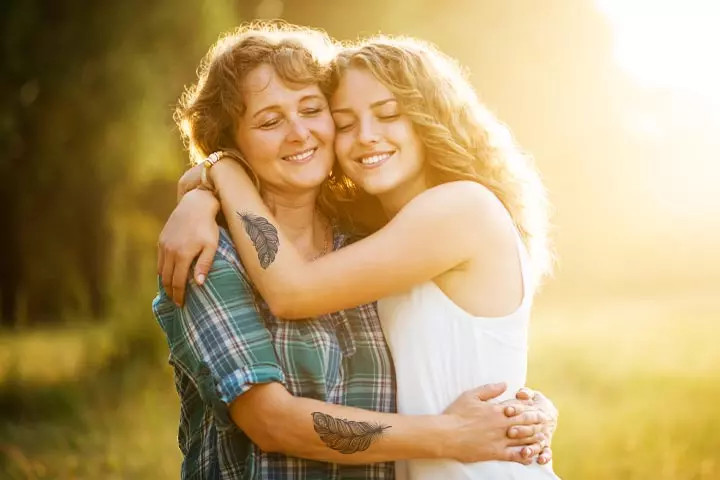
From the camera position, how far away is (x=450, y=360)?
8.67 feet

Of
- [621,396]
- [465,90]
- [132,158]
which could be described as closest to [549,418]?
[465,90]

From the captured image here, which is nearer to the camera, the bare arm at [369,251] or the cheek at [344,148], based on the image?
the bare arm at [369,251]

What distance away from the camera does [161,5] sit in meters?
6.88

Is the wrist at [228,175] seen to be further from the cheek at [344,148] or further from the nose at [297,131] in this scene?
the cheek at [344,148]

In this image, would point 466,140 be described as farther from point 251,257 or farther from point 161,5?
point 161,5

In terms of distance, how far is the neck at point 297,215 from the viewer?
2932 mm

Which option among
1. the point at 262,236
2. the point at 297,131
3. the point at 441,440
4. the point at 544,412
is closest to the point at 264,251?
the point at 262,236

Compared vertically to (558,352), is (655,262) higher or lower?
higher

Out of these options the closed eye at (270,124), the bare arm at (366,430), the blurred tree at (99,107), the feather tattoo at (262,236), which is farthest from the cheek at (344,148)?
the blurred tree at (99,107)

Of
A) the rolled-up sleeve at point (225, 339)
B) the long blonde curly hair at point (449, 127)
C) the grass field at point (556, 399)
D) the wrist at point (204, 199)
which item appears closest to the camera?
the rolled-up sleeve at point (225, 339)

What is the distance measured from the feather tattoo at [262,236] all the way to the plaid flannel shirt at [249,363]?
0.25ft

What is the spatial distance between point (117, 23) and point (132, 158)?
1031mm

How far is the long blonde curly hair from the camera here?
9.25 ft

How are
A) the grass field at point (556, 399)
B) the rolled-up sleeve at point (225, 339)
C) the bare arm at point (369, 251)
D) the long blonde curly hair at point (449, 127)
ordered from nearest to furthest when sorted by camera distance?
the rolled-up sleeve at point (225, 339)
the bare arm at point (369, 251)
the long blonde curly hair at point (449, 127)
the grass field at point (556, 399)
